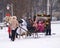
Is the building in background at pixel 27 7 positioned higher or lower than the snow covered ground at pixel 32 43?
higher

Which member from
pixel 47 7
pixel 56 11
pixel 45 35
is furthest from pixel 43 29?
pixel 56 11

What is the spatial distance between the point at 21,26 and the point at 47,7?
125 feet

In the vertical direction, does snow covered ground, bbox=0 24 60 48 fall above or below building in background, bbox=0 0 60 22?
below

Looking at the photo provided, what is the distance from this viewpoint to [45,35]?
24.3 metres

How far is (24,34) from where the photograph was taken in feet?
71.8

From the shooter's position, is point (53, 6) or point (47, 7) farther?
point (53, 6)

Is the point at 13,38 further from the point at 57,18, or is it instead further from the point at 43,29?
the point at 57,18

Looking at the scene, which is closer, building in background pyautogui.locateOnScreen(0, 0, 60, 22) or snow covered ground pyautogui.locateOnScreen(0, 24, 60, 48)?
snow covered ground pyautogui.locateOnScreen(0, 24, 60, 48)

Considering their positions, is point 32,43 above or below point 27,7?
below

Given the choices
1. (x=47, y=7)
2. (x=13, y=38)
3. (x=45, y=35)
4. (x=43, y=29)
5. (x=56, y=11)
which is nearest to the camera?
(x=13, y=38)

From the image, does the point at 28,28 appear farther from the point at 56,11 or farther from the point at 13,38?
the point at 56,11

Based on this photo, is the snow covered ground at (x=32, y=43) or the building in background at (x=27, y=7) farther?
the building in background at (x=27, y=7)

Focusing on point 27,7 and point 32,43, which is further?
Answer: point 27,7

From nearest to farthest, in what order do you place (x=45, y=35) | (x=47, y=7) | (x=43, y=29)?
(x=43, y=29)
(x=45, y=35)
(x=47, y=7)
